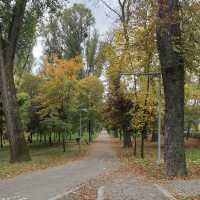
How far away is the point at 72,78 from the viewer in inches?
1565

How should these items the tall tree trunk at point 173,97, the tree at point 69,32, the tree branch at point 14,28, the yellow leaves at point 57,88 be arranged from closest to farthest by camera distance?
the tall tree trunk at point 173,97
the tree branch at point 14,28
the yellow leaves at point 57,88
the tree at point 69,32

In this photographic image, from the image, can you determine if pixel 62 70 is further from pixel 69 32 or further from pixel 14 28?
pixel 69 32

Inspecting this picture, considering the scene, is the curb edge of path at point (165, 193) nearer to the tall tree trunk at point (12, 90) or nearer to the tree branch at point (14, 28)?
the tall tree trunk at point (12, 90)

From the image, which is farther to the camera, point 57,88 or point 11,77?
point 57,88

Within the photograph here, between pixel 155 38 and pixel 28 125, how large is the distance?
3243 cm

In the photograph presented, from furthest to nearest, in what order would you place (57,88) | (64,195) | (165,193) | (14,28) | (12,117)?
1. (57,88)
2. (14,28)
3. (12,117)
4. (64,195)
5. (165,193)

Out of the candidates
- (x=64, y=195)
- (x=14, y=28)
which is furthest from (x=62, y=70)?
(x=64, y=195)

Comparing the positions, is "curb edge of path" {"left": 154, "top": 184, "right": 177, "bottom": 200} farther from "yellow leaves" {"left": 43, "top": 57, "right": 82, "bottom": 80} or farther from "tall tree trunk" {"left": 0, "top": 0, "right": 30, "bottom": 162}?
"yellow leaves" {"left": 43, "top": 57, "right": 82, "bottom": 80}

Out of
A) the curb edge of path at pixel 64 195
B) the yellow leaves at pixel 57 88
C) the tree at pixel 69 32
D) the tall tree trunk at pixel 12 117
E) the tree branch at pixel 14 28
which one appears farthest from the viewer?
the tree at pixel 69 32

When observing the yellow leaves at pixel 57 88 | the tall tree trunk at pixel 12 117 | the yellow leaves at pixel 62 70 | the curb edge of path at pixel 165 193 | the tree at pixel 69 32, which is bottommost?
the curb edge of path at pixel 165 193

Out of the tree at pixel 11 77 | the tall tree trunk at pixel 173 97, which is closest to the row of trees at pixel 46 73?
the tree at pixel 11 77

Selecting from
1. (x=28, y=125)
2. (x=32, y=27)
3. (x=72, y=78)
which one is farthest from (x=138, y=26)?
(x=28, y=125)

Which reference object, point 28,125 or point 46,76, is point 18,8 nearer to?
point 46,76

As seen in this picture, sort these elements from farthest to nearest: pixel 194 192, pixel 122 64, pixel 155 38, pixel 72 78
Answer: pixel 72 78 < pixel 122 64 < pixel 155 38 < pixel 194 192
